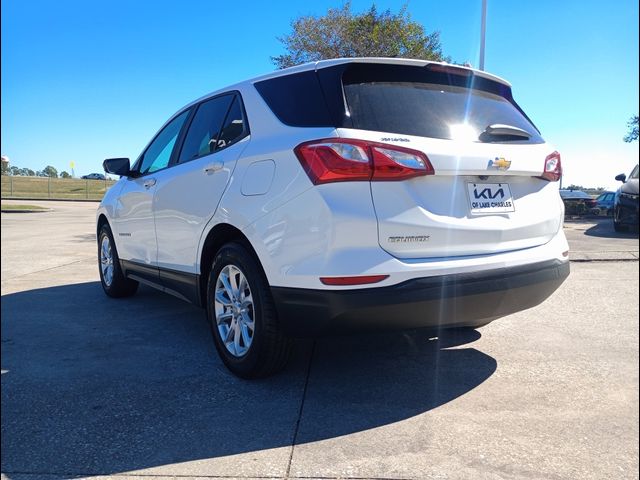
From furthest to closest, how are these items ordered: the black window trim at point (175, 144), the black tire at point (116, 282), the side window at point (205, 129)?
the black tire at point (116, 282) < the black window trim at point (175, 144) < the side window at point (205, 129)

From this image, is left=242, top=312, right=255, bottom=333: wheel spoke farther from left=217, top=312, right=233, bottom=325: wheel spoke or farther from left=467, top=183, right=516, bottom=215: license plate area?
left=467, top=183, right=516, bottom=215: license plate area

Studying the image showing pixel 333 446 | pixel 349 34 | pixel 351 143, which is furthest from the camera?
pixel 349 34

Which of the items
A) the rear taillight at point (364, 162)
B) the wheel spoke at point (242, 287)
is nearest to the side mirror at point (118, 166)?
the wheel spoke at point (242, 287)

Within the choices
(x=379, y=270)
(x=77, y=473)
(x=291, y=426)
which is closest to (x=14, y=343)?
(x=77, y=473)

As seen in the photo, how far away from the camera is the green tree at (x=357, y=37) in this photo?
9.92 m

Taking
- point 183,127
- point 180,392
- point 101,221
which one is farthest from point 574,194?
point 180,392

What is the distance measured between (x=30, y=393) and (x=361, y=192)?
223 cm

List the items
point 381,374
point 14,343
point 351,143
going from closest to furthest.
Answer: point 351,143 < point 381,374 < point 14,343

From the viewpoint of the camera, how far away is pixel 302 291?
2639mm

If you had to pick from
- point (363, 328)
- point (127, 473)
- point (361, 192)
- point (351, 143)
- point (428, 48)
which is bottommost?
point (127, 473)

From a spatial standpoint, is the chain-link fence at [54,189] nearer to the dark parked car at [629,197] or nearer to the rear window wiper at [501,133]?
the dark parked car at [629,197]

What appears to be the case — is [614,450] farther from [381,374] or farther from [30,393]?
[30,393]

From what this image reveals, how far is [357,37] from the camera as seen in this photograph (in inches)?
392

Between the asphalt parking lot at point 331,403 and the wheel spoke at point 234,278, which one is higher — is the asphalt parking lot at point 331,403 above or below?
below
